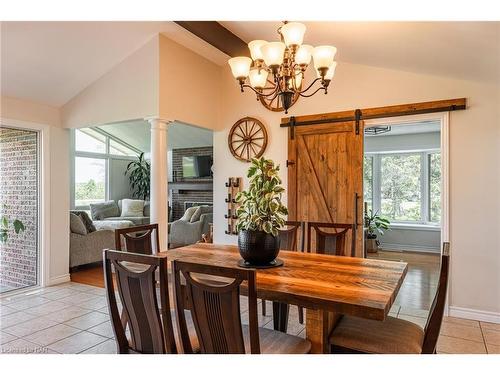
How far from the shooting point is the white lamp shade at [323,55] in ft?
7.82

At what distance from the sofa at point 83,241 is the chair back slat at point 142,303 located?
3667mm

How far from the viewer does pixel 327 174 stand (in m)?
4.18

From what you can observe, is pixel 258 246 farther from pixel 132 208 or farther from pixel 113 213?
pixel 113 213

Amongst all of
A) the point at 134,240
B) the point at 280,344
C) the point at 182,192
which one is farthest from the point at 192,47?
the point at 182,192

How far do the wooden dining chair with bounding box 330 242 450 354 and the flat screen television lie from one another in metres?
6.97

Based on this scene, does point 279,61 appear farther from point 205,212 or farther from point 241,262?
point 205,212

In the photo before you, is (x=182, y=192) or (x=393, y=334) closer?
(x=393, y=334)

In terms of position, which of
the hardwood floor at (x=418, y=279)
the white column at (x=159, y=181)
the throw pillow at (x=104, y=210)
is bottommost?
the hardwood floor at (x=418, y=279)

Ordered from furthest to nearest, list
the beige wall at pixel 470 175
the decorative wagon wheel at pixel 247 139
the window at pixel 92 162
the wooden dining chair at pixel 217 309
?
the window at pixel 92 162
the decorative wagon wheel at pixel 247 139
the beige wall at pixel 470 175
the wooden dining chair at pixel 217 309

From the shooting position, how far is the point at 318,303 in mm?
1696

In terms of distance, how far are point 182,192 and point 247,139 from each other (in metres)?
5.06

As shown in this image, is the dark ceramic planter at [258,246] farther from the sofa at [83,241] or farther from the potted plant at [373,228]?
the potted plant at [373,228]

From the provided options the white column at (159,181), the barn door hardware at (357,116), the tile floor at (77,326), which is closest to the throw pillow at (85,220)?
the tile floor at (77,326)

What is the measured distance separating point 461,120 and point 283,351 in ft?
9.80
